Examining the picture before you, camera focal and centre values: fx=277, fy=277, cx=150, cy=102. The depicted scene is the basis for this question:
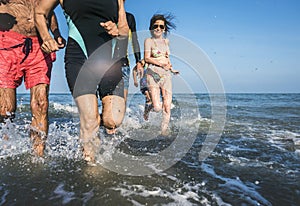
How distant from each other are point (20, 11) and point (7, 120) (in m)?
1.33

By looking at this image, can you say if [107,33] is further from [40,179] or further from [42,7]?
[40,179]

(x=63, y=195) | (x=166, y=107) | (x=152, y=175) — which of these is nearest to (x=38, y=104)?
(x=63, y=195)

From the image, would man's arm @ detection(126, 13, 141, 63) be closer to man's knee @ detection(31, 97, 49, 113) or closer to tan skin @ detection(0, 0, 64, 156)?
tan skin @ detection(0, 0, 64, 156)

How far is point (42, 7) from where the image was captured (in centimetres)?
280

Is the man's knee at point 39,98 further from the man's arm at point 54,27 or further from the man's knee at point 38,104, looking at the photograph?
the man's arm at point 54,27

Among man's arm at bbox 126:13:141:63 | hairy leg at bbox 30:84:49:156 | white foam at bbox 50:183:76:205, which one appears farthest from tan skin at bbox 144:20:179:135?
white foam at bbox 50:183:76:205

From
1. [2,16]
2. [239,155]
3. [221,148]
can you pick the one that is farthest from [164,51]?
[2,16]

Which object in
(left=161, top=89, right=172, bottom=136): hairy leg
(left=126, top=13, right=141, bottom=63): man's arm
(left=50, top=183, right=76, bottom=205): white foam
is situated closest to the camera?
(left=50, top=183, right=76, bottom=205): white foam

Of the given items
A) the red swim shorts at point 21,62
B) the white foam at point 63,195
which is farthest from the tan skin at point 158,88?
the white foam at point 63,195

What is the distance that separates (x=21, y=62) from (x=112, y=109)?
1272mm

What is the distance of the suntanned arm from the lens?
276 cm

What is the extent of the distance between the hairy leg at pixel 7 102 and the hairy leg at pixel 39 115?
9.6 inches

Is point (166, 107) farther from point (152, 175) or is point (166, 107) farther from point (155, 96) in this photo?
point (152, 175)

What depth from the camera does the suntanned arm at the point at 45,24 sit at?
9.05ft
